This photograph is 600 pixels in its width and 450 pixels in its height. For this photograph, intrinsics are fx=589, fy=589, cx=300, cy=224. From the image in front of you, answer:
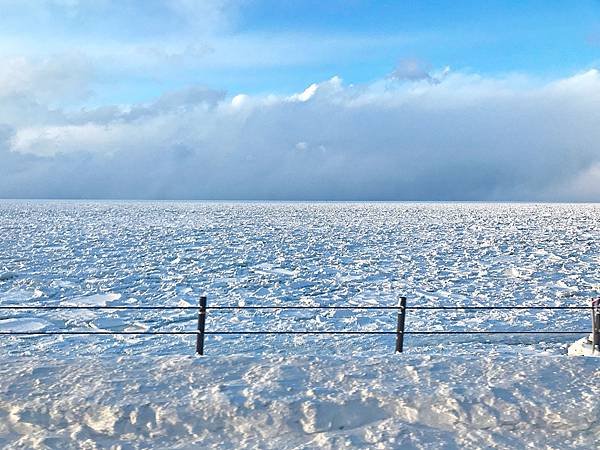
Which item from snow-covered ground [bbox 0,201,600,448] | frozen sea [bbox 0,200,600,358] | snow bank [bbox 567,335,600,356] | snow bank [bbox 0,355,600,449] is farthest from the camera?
frozen sea [bbox 0,200,600,358]

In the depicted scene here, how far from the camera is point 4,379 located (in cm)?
701

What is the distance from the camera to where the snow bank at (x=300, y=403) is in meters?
5.79

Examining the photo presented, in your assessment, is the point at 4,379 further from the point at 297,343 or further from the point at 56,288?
the point at 56,288

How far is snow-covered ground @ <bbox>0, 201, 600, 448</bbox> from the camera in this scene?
600cm

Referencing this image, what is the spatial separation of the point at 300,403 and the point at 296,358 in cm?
143

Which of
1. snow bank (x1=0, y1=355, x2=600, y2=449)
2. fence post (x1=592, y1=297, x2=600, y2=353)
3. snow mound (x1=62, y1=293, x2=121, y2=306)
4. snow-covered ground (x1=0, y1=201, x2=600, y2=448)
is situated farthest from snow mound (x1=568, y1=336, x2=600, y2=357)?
snow mound (x1=62, y1=293, x2=121, y2=306)

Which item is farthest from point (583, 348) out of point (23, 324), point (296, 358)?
point (23, 324)

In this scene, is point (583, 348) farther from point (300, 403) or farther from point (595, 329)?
point (300, 403)

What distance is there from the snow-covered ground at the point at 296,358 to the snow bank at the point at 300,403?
0.02 meters

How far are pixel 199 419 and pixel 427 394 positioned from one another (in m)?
2.53

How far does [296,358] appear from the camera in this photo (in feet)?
25.7

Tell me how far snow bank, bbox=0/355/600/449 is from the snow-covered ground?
0.02m

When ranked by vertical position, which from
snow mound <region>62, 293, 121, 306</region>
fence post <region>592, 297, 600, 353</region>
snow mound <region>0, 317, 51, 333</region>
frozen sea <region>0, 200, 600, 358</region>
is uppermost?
fence post <region>592, 297, 600, 353</region>

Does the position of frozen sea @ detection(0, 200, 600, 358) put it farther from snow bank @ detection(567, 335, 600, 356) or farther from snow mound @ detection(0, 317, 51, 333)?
snow bank @ detection(567, 335, 600, 356)
